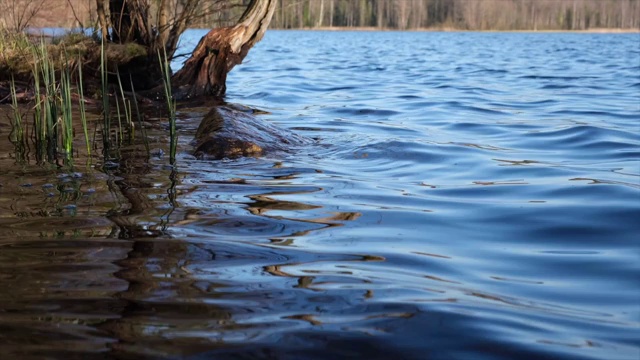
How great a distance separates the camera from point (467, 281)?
272 centimetres

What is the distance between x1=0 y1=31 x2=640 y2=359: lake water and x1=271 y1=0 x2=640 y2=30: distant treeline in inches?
2473

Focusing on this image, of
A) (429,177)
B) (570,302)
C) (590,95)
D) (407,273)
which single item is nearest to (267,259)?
(407,273)

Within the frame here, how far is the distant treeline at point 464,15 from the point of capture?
70.6 m

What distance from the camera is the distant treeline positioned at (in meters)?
70.6

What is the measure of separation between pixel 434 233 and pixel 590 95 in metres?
8.18

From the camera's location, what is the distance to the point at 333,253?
3033 mm

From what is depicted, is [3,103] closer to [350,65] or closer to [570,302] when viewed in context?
[570,302]

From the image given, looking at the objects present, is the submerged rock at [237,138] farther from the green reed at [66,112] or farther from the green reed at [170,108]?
the green reed at [66,112]

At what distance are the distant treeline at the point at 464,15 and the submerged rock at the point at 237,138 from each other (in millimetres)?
61538

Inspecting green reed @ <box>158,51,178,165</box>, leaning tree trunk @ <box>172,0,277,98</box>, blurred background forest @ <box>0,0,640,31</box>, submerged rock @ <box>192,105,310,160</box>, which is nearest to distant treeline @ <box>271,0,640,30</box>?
blurred background forest @ <box>0,0,640,31</box>

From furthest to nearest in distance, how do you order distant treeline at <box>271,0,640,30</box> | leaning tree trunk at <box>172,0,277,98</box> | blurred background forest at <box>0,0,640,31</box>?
distant treeline at <box>271,0,640,30</box>, blurred background forest at <box>0,0,640,31</box>, leaning tree trunk at <box>172,0,277,98</box>

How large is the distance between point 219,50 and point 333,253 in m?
6.78

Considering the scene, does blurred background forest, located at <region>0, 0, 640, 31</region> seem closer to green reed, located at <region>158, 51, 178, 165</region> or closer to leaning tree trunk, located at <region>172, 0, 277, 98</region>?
leaning tree trunk, located at <region>172, 0, 277, 98</region>

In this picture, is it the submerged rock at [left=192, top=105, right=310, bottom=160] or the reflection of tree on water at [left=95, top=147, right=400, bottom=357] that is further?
the submerged rock at [left=192, top=105, right=310, bottom=160]
